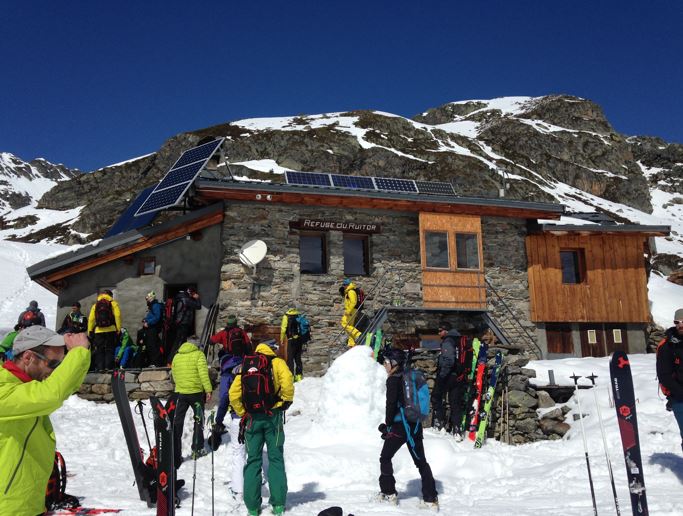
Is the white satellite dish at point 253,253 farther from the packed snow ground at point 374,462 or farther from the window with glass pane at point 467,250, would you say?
the window with glass pane at point 467,250

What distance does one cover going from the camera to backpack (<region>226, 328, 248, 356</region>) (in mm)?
8852

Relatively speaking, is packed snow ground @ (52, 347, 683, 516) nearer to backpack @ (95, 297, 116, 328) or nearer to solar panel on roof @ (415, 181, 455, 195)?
backpack @ (95, 297, 116, 328)

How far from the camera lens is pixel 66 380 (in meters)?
3.04

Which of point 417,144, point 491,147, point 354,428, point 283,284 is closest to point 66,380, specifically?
point 354,428

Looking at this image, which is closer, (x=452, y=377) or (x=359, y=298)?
(x=452, y=377)

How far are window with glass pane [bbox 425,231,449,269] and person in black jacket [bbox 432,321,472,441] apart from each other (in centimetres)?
558

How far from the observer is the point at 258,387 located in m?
6.16

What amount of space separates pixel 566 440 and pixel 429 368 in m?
3.07

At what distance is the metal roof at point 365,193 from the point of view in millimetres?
14448

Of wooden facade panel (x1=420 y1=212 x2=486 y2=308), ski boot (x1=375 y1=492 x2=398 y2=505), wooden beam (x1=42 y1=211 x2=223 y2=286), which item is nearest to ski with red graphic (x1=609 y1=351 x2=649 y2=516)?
ski boot (x1=375 y1=492 x2=398 y2=505)

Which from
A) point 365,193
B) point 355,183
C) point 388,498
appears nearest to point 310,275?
point 365,193

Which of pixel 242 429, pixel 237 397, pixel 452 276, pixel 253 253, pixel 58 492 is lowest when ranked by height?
pixel 58 492

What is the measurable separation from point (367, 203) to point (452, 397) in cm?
672

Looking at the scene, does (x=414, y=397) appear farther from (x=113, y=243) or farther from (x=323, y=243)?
(x=113, y=243)
